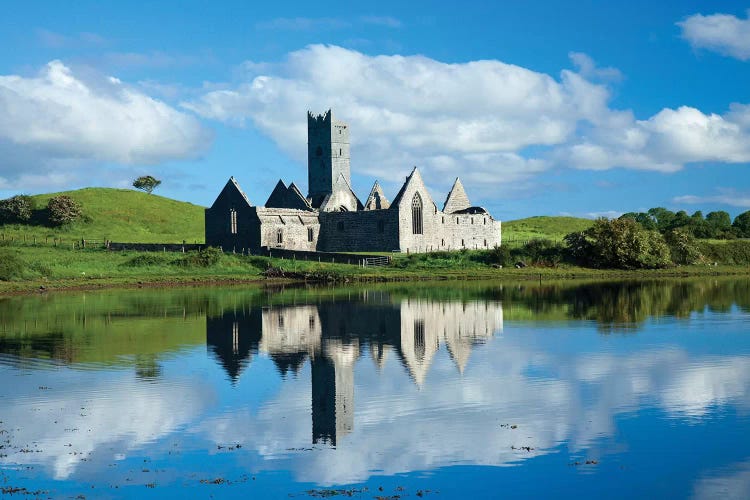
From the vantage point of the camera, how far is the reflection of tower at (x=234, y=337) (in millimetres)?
29578

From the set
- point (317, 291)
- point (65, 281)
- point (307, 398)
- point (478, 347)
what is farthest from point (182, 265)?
point (307, 398)

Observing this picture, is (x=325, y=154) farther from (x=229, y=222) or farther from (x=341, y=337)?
(x=341, y=337)

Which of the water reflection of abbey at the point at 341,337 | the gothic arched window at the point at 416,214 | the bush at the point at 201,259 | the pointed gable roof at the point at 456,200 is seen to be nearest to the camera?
the water reflection of abbey at the point at 341,337

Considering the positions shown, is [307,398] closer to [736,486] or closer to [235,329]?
[736,486]

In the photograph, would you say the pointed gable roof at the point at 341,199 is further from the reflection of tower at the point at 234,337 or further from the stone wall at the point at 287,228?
the reflection of tower at the point at 234,337

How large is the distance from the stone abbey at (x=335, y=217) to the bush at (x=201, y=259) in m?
7.93

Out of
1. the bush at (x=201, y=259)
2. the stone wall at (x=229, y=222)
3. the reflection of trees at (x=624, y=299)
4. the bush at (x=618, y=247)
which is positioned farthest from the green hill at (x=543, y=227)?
the reflection of trees at (x=624, y=299)

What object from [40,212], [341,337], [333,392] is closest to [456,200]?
[40,212]

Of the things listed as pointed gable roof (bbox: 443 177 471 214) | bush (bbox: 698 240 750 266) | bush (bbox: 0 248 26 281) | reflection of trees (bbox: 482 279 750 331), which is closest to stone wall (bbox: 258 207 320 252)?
pointed gable roof (bbox: 443 177 471 214)

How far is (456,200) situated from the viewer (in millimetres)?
104625

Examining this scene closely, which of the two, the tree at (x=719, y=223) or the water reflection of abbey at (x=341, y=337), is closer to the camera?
the water reflection of abbey at (x=341, y=337)

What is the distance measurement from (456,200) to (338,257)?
28405 mm

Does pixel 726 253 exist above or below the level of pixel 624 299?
above

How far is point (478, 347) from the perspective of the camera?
32281 mm
